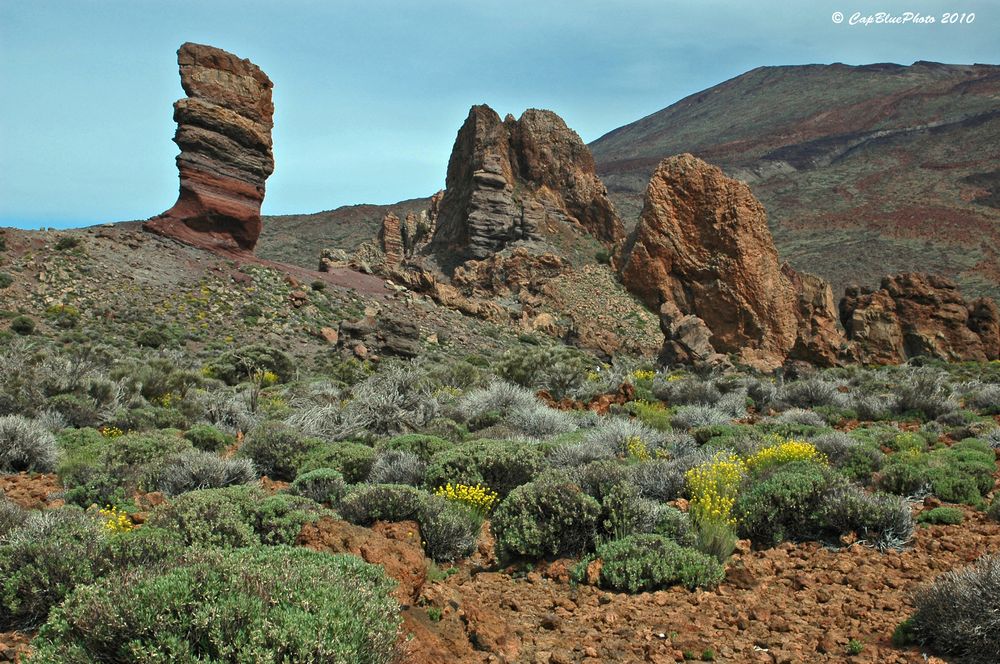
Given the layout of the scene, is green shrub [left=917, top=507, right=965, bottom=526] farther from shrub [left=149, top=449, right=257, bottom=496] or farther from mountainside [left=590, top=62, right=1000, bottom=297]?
mountainside [left=590, top=62, right=1000, bottom=297]

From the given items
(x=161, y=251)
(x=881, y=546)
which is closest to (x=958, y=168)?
(x=161, y=251)

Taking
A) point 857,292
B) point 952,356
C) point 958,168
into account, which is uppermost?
point 958,168

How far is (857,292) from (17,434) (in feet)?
97.3

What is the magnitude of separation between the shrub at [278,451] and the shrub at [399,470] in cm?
118

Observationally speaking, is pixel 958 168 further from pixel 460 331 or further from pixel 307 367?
pixel 307 367

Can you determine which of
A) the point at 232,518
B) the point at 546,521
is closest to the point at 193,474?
the point at 232,518

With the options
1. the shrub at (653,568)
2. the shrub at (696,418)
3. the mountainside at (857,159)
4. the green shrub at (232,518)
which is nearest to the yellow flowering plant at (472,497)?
the green shrub at (232,518)

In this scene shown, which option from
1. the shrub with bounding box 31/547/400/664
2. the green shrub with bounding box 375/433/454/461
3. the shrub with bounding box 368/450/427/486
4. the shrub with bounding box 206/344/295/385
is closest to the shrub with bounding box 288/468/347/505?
the shrub with bounding box 368/450/427/486

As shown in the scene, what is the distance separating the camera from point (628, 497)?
6125 mm

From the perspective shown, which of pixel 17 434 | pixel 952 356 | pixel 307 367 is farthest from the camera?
pixel 952 356

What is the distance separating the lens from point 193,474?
759 cm

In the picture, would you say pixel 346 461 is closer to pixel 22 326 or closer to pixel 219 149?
pixel 22 326

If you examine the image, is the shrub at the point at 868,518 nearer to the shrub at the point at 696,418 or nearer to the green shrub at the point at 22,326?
the shrub at the point at 696,418

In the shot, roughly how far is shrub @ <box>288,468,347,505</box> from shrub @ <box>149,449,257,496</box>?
33.2 inches
